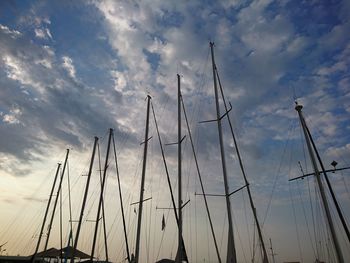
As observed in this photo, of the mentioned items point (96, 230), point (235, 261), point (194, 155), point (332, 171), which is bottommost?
point (235, 261)

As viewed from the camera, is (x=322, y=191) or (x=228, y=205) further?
(x=322, y=191)

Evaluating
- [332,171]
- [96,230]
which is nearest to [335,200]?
[332,171]

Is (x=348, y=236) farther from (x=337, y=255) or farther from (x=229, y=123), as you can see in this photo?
(x=229, y=123)

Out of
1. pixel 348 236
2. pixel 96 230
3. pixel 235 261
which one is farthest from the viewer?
pixel 96 230

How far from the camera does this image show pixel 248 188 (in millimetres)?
21172

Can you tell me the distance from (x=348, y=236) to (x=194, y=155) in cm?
1407

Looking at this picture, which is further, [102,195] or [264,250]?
[102,195]

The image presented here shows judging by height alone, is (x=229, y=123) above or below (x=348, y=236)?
above

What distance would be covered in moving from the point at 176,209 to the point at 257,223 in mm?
7322

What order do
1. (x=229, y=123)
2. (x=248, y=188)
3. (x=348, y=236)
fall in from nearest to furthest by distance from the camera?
(x=348, y=236)
(x=248, y=188)
(x=229, y=123)

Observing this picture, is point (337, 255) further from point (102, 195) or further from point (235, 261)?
point (102, 195)

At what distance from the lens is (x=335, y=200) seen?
71.4 feet

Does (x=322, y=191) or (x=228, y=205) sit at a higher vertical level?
(x=322, y=191)

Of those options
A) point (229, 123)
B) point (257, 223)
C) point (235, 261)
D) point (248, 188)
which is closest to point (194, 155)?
point (229, 123)
